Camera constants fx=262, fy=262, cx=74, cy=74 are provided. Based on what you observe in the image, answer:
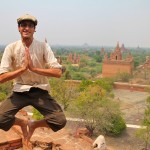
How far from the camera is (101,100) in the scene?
16.6 m

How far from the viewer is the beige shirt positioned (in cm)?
374

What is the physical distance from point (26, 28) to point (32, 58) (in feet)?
1.43

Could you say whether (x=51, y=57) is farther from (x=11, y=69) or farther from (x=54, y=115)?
(x=54, y=115)

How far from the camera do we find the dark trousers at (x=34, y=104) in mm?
3799

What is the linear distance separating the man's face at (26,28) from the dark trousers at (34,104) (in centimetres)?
79

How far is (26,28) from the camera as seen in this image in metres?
3.60

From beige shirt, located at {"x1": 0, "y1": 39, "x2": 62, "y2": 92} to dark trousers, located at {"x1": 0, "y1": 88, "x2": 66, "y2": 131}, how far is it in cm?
10

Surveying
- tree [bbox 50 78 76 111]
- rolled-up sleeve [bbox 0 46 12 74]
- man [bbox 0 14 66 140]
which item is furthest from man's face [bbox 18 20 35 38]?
tree [bbox 50 78 76 111]

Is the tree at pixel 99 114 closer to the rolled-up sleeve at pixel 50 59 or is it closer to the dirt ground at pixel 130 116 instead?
the dirt ground at pixel 130 116

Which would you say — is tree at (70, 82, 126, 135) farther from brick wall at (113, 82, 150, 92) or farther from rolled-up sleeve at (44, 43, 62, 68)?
brick wall at (113, 82, 150, 92)

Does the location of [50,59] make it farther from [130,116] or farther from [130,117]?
[130,116]

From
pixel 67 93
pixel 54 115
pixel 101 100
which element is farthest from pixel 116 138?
pixel 54 115

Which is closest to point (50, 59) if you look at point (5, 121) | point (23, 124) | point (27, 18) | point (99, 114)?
point (27, 18)

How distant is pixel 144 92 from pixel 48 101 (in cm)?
2579
